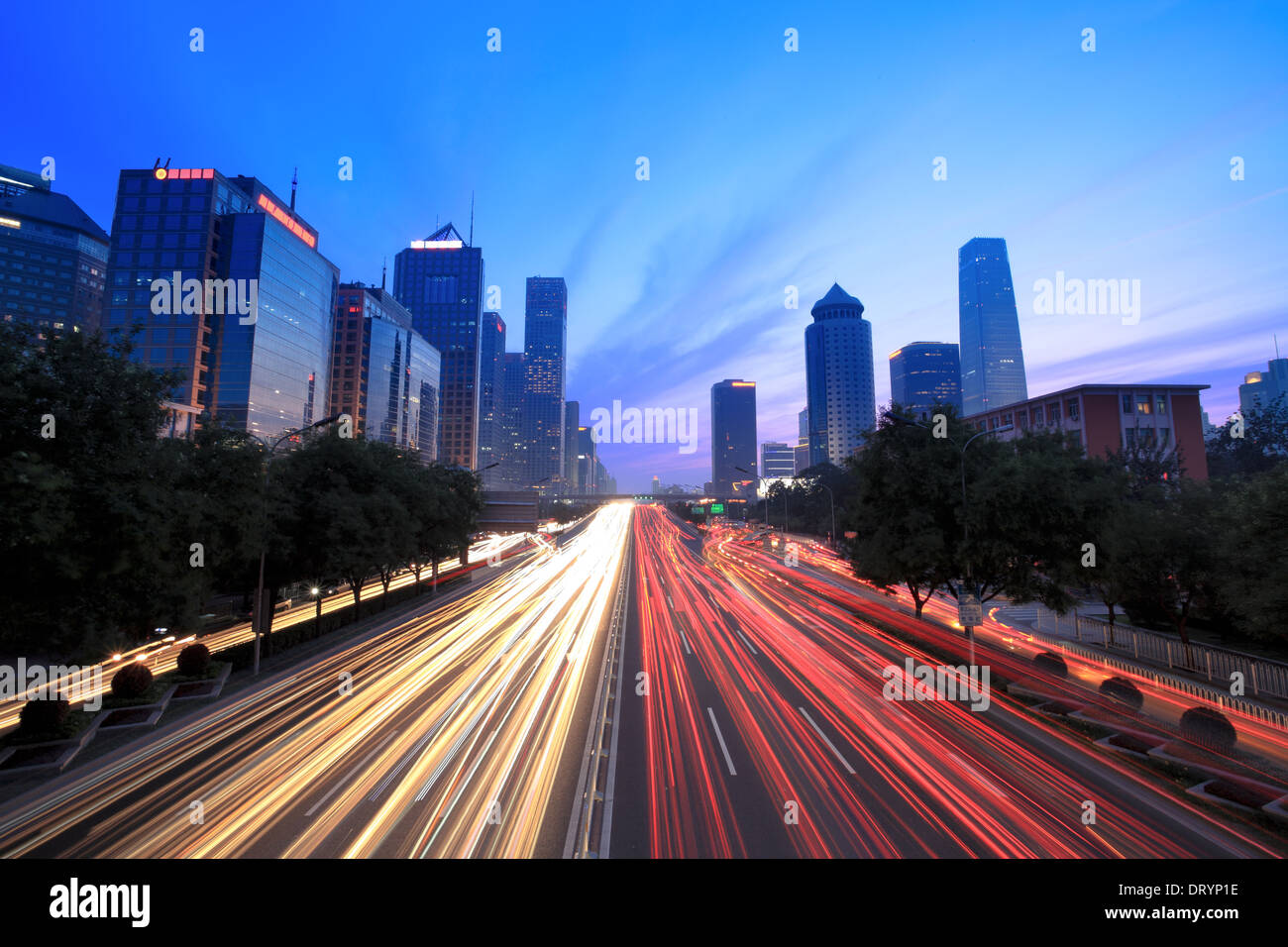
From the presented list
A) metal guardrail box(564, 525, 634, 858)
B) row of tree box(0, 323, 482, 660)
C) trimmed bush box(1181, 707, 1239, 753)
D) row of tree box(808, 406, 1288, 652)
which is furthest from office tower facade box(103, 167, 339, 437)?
trimmed bush box(1181, 707, 1239, 753)

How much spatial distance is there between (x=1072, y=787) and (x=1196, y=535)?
16082 millimetres

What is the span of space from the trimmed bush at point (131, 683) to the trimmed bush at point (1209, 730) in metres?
30.7

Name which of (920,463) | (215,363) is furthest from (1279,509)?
(215,363)

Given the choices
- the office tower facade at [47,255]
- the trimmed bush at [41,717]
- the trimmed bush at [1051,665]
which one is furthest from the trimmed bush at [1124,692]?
the office tower facade at [47,255]

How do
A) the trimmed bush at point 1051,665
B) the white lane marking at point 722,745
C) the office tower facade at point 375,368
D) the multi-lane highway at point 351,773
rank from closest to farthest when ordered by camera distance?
the multi-lane highway at point 351,773
the white lane marking at point 722,745
the trimmed bush at point 1051,665
the office tower facade at point 375,368

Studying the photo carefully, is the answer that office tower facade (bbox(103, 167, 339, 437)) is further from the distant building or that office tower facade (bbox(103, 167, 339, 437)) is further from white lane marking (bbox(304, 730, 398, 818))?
the distant building

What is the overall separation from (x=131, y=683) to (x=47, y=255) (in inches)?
7695

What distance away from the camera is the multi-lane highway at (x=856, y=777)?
8.91 meters

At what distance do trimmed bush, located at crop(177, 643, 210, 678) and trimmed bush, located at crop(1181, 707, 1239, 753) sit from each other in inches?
1226

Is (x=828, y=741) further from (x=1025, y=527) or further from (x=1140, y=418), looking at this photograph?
(x=1140, y=418)

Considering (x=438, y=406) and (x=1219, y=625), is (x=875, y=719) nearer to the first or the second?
(x=1219, y=625)

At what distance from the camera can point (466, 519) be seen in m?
40.5

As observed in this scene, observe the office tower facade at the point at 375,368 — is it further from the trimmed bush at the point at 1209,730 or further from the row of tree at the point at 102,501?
the trimmed bush at the point at 1209,730

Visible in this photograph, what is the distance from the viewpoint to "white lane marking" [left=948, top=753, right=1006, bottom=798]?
10.6 m
